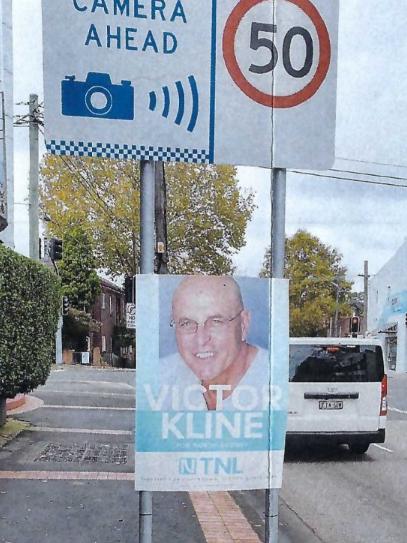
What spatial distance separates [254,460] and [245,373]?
492 millimetres

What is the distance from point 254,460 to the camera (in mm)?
3602

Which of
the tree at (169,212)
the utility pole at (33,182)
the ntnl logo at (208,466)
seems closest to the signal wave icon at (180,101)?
the ntnl logo at (208,466)

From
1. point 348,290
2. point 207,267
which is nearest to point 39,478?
point 207,267

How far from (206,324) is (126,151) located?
3.36 ft

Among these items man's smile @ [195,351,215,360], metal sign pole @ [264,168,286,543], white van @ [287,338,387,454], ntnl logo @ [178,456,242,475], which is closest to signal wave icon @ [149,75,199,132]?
metal sign pole @ [264,168,286,543]

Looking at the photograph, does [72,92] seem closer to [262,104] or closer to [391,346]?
[262,104]

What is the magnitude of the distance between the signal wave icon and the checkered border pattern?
0.14m

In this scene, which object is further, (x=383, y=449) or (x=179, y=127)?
(x=383, y=449)

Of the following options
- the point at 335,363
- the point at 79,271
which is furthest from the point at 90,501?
the point at 79,271

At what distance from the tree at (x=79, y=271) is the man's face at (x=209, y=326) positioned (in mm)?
18509

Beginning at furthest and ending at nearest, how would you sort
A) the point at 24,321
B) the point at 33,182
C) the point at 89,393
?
1. the point at 33,182
2. the point at 89,393
3. the point at 24,321

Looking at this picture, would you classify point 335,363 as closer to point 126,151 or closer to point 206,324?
point 206,324

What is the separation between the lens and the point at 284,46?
3.61m

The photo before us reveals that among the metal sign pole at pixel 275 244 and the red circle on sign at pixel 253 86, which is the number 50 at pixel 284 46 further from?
the metal sign pole at pixel 275 244
